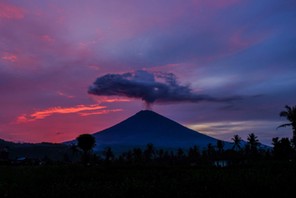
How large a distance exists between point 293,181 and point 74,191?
12.3 m

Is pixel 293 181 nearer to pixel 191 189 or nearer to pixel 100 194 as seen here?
pixel 191 189

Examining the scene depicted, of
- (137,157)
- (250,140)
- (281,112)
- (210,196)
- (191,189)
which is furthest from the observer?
(137,157)

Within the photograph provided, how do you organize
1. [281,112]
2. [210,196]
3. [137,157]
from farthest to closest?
[137,157] < [281,112] < [210,196]

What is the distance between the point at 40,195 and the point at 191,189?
26.6ft

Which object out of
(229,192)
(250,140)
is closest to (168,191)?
(229,192)

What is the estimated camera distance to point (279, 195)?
17.3m

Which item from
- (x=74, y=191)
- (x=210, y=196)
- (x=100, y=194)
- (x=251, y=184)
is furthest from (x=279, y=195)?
(x=74, y=191)

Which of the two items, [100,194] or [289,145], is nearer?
[100,194]

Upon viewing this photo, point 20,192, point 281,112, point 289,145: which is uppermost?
point 281,112

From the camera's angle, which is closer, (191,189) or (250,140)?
(191,189)

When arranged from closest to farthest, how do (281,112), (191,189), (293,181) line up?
(191,189)
(293,181)
(281,112)

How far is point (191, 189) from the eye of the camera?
59.3ft

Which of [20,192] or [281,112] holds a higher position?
[281,112]

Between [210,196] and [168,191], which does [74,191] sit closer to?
[168,191]
